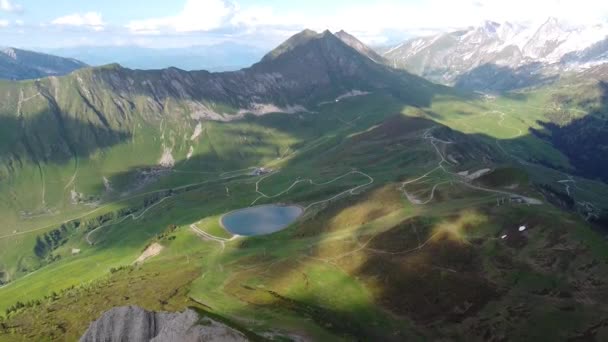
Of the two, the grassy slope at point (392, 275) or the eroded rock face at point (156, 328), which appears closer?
the eroded rock face at point (156, 328)

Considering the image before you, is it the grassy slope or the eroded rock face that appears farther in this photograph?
the grassy slope

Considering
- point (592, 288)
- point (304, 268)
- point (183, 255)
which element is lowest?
point (183, 255)

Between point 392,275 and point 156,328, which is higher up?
point 156,328

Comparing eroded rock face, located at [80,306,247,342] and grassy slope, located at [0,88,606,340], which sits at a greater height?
eroded rock face, located at [80,306,247,342]

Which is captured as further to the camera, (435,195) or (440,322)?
(435,195)

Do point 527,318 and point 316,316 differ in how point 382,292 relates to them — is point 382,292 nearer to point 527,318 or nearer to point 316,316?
point 316,316

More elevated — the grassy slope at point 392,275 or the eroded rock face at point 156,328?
the eroded rock face at point 156,328

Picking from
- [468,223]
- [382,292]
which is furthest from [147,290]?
[468,223]

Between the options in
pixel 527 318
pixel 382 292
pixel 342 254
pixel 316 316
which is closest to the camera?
pixel 527 318
